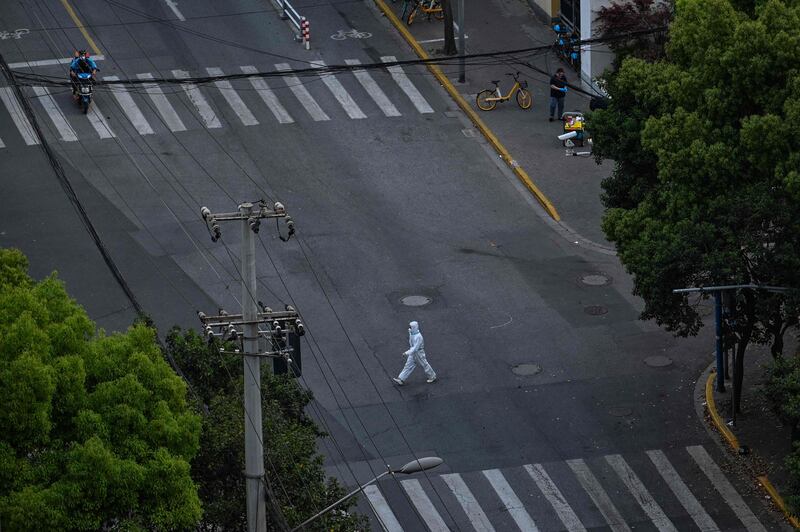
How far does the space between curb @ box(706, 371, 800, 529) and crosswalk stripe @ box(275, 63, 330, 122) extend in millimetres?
16240

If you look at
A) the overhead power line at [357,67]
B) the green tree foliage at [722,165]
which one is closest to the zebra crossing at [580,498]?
the green tree foliage at [722,165]

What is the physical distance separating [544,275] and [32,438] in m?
19.6

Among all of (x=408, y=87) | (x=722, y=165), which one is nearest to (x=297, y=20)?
(x=408, y=87)

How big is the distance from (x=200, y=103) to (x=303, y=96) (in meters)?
2.99

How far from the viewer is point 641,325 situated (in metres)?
36.2

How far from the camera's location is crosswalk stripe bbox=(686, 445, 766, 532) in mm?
29344

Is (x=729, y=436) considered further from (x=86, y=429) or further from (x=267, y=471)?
(x=86, y=429)

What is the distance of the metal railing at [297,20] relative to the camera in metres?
50.1

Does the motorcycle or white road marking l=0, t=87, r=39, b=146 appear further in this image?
the motorcycle

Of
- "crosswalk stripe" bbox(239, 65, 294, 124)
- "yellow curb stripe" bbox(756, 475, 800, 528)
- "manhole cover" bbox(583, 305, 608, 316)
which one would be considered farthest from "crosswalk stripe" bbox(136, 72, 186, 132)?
"yellow curb stripe" bbox(756, 475, 800, 528)

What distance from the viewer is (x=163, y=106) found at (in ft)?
152

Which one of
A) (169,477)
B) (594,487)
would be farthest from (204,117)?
(169,477)

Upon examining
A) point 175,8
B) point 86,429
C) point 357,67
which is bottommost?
point 86,429

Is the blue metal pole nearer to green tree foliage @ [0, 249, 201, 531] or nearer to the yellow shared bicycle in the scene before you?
green tree foliage @ [0, 249, 201, 531]
